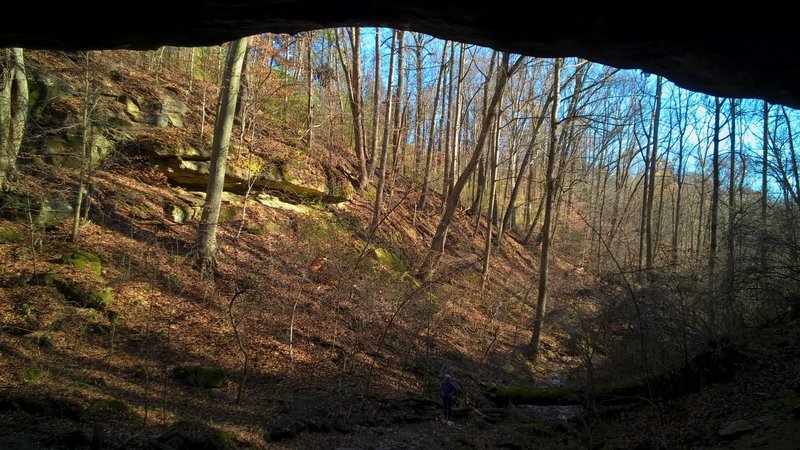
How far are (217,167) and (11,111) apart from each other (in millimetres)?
4727

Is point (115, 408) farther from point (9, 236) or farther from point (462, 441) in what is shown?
point (462, 441)

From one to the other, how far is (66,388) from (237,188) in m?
9.77

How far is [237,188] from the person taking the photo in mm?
16906

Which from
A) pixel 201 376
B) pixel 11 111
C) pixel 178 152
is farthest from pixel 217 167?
pixel 201 376

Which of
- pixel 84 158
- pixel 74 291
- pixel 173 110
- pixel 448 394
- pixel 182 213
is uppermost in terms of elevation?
pixel 173 110

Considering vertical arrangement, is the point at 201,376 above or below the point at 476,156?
below

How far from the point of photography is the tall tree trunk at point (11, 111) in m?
10.6

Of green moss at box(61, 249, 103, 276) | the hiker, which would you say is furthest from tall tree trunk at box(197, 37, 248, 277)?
the hiker

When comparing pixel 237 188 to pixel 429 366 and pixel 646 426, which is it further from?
pixel 646 426

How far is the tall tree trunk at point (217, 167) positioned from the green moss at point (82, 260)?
243 cm

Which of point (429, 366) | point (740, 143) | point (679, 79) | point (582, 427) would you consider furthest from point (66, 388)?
point (740, 143)

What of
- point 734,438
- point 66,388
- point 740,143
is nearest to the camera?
point 734,438

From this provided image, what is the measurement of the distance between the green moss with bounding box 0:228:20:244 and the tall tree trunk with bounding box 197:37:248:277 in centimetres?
400

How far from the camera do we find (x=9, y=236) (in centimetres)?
1116
